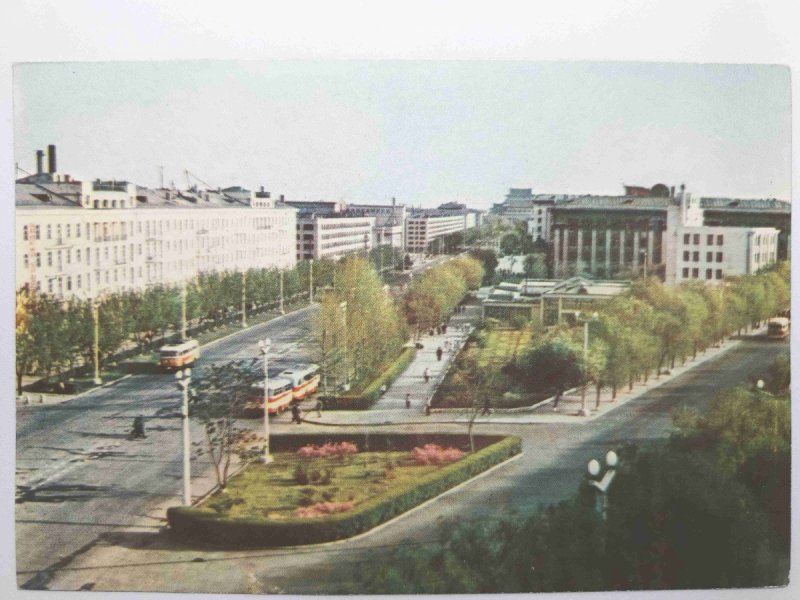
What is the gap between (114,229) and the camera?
464 cm

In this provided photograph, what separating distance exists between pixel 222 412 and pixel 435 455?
121cm

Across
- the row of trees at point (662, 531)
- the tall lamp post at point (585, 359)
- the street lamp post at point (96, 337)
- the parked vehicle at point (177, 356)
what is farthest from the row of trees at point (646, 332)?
the street lamp post at point (96, 337)

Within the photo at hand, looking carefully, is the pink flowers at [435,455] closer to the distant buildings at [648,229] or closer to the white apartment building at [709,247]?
the distant buildings at [648,229]

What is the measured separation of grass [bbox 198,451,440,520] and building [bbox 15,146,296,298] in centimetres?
118

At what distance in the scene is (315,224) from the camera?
4734 millimetres

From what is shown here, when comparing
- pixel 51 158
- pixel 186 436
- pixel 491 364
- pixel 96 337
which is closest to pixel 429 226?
pixel 491 364

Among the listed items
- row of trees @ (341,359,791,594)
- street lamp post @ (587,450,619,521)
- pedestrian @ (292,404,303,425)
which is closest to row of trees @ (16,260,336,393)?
pedestrian @ (292,404,303,425)

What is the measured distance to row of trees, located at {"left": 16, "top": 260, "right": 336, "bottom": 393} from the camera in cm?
462

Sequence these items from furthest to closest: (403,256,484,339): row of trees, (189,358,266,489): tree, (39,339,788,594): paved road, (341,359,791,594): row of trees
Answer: (403,256,484,339): row of trees, (189,358,266,489): tree, (341,359,791,594): row of trees, (39,339,788,594): paved road

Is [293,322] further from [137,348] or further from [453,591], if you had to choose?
[453,591]

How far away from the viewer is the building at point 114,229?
4559 mm

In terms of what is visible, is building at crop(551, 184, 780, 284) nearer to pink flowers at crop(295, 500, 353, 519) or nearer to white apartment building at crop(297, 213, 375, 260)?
white apartment building at crop(297, 213, 375, 260)

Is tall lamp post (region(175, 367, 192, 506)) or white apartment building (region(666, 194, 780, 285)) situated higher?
white apartment building (region(666, 194, 780, 285))

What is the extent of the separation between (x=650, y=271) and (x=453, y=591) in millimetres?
2088
